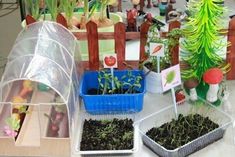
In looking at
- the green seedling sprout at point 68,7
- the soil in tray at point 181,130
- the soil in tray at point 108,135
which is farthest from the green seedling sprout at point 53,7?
the soil in tray at point 181,130

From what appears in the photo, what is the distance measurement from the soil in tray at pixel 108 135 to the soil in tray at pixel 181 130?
61 millimetres

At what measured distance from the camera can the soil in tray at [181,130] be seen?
104 centimetres

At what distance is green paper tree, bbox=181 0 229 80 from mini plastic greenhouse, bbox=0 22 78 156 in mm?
343

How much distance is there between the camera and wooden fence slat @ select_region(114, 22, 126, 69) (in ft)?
4.24

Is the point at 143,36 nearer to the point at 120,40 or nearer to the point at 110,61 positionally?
the point at 120,40

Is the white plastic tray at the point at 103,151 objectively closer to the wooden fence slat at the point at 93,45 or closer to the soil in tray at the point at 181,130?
the soil in tray at the point at 181,130

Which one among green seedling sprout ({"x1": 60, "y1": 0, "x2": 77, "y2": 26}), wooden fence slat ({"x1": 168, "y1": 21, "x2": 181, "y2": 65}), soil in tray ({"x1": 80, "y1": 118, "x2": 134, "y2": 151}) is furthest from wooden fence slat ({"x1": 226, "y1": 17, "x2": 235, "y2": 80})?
green seedling sprout ({"x1": 60, "y1": 0, "x2": 77, "y2": 26})

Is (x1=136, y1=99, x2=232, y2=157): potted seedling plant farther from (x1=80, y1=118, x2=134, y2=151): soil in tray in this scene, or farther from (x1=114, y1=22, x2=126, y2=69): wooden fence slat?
(x1=114, y1=22, x2=126, y2=69): wooden fence slat

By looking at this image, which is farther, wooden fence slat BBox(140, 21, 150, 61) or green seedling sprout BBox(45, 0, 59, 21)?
green seedling sprout BBox(45, 0, 59, 21)

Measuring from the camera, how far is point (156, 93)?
1305mm

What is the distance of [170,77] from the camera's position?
1.11 meters

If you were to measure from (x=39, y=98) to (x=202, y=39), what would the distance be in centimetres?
50

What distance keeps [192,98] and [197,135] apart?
17cm

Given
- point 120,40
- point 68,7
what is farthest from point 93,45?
point 68,7
